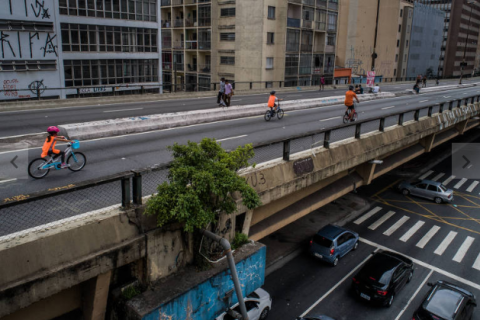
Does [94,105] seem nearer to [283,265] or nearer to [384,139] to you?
[283,265]

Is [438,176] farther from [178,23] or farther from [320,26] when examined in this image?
[178,23]

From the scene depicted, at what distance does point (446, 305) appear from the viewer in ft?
44.1

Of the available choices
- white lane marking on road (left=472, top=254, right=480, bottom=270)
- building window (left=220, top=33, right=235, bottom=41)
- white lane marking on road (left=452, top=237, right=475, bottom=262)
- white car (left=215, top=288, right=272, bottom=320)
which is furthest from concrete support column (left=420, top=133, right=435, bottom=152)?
building window (left=220, top=33, right=235, bottom=41)

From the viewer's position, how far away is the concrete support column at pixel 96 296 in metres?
6.82

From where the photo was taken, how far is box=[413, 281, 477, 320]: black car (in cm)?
1310

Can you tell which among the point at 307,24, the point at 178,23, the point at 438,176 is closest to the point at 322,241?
the point at 438,176

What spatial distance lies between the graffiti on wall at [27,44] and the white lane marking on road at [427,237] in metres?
32.6

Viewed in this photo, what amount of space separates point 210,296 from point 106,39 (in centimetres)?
3491

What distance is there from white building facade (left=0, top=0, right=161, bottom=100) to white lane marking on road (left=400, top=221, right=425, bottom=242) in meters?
21.4

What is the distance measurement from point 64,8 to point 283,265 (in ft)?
98.3

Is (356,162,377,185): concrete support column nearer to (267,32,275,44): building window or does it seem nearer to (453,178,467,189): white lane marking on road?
(453,178,467,189): white lane marking on road

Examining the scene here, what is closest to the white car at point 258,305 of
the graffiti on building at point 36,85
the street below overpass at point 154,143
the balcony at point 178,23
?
the street below overpass at point 154,143

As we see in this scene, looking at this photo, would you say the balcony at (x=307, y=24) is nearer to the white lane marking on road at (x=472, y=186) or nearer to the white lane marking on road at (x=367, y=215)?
the white lane marking on road at (x=472, y=186)

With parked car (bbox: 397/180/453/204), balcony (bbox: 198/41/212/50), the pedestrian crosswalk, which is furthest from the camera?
balcony (bbox: 198/41/212/50)
